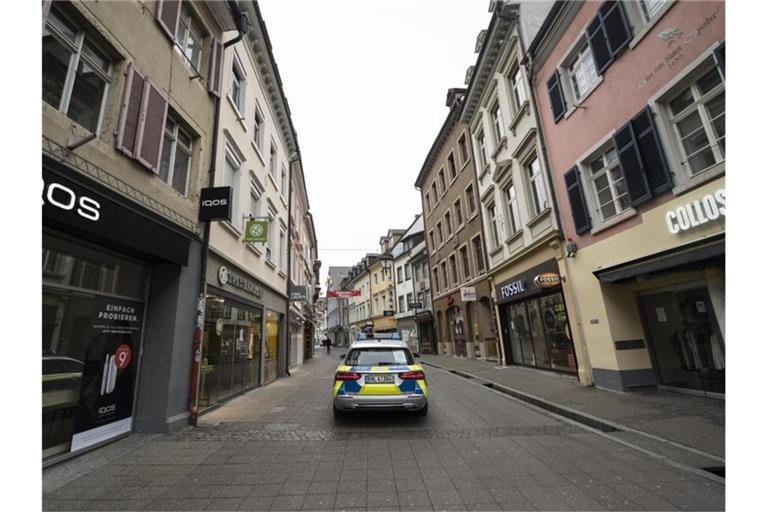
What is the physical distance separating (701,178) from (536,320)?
24.8ft

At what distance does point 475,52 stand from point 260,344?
1687cm

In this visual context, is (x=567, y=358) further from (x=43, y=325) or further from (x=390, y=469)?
(x=43, y=325)

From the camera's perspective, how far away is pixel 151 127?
6129 millimetres

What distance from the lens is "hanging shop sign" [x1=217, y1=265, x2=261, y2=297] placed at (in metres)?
8.20

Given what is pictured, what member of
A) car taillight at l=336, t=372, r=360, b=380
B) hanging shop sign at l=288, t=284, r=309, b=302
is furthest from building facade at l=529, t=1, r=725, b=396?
hanging shop sign at l=288, t=284, r=309, b=302

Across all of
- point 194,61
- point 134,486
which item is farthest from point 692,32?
point 134,486

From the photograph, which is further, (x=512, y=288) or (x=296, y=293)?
(x=296, y=293)

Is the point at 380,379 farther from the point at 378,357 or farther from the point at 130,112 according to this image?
the point at 130,112

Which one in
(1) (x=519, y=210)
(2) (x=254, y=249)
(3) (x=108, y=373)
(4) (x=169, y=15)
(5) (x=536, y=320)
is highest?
(4) (x=169, y=15)

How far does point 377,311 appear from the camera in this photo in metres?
43.5

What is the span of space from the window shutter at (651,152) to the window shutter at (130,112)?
1019 centimetres

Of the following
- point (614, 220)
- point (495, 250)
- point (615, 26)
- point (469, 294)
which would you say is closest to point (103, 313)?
point (614, 220)

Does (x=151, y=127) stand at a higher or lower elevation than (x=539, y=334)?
higher

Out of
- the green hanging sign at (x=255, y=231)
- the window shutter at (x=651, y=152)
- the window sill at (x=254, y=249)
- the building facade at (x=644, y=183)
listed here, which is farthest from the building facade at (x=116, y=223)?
the window shutter at (x=651, y=152)
